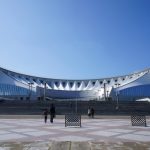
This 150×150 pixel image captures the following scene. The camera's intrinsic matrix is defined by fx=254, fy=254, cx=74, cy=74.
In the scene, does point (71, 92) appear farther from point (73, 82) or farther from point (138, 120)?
point (138, 120)

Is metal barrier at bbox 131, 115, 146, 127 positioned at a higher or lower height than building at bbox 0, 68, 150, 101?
lower

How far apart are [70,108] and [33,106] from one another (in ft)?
18.7

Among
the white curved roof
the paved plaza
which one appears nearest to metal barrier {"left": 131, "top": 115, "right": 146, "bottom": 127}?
the paved plaza

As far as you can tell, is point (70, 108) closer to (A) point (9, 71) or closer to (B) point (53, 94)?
(B) point (53, 94)

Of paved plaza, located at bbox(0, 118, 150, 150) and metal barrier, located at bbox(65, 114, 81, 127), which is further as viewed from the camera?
metal barrier, located at bbox(65, 114, 81, 127)

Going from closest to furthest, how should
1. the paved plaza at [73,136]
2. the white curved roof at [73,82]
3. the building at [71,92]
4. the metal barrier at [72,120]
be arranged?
the paved plaza at [73,136] < the metal barrier at [72,120] < the building at [71,92] < the white curved roof at [73,82]

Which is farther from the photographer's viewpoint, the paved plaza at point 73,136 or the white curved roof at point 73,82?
the white curved roof at point 73,82

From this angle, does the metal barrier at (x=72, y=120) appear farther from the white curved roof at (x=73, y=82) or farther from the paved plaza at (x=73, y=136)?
the white curved roof at (x=73, y=82)

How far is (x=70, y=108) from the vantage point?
120 feet

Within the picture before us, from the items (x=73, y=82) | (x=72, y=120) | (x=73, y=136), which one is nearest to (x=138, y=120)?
(x=72, y=120)

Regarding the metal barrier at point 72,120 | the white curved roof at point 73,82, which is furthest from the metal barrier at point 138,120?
the white curved roof at point 73,82

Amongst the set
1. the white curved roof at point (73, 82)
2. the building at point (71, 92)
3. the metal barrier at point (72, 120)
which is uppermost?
the white curved roof at point (73, 82)

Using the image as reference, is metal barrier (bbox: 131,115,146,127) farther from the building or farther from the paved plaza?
the building

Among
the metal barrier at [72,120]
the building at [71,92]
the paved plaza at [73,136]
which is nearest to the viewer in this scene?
the paved plaza at [73,136]
